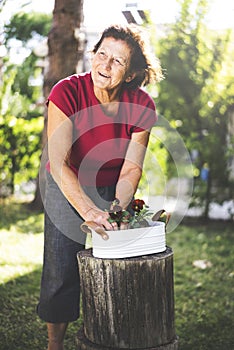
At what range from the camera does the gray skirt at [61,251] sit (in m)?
2.88

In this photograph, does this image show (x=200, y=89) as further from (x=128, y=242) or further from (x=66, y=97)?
(x=128, y=242)

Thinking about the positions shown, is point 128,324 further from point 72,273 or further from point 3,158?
point 3,158

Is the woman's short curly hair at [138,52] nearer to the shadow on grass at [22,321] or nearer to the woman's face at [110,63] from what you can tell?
the woman's face at [110,63]

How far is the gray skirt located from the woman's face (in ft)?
1.89

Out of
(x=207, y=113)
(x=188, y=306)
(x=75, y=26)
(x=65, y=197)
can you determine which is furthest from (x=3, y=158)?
(x=65, y=197)

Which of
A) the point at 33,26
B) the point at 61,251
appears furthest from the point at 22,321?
the point at 33,26

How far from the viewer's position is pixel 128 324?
2555 millimetres

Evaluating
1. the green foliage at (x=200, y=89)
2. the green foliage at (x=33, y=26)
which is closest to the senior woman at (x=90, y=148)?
the green foliage at (x=200, y=89)

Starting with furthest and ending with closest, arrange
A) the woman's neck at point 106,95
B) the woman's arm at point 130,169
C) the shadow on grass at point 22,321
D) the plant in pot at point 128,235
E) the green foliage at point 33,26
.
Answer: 1. the green foliage at point 33,26
2. the shadow on grass at point 22,321
3. the woman's arm at point 130,169
4. the woman's neck at point 106,95
5. the plant in pot at point 128,235

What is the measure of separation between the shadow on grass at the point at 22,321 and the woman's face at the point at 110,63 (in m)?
1.68

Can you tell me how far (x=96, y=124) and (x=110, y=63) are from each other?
0.31m

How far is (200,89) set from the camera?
298 inches

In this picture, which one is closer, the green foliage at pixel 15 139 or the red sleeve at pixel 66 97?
the red sleeve at pixel 66 97

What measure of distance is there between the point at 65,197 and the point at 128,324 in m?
0.73
